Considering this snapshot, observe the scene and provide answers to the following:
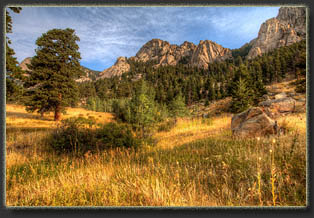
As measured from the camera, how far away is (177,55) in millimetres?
185125

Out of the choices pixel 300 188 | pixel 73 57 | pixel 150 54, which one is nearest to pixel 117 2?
pixel 300 188

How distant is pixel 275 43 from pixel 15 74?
156m

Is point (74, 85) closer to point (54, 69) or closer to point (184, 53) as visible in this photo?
point (54, 69)

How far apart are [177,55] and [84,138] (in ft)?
655

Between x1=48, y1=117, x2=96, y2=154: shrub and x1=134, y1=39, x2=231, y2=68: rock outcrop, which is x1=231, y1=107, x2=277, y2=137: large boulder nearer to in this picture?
x1=48, y1=117, x2=96, y2=154: shrub

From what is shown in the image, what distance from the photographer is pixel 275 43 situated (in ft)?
349

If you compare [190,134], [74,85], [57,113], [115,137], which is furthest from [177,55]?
[115,137]

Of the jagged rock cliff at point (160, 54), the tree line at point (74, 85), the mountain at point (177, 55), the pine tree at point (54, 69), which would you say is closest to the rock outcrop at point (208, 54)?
the mountain at point (177, 55)

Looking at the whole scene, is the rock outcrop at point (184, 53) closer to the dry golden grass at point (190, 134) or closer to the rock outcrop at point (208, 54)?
the rock outcrop at point (208, 54)

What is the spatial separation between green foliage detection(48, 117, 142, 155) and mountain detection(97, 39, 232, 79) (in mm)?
138888

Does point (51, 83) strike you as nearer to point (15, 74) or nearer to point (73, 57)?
point (73, 57)

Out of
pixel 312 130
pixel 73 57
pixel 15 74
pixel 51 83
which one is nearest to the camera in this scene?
pixel 312 130

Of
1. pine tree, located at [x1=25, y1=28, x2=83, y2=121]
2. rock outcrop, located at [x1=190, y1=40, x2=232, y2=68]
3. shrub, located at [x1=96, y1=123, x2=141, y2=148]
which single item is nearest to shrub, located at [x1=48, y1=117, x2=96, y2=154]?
shrub, located at [x1=96, y1=123, x2=141, y2=148]

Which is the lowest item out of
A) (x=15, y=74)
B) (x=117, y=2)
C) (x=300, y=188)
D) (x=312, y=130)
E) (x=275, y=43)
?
(x=300, y=188)
